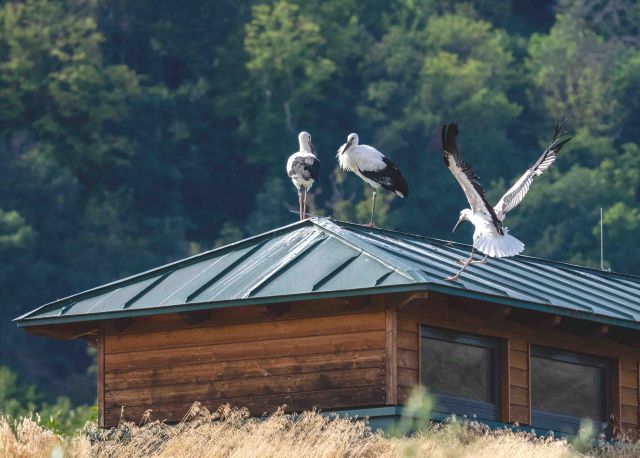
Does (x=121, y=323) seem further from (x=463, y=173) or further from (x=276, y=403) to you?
(x=463, y=173)

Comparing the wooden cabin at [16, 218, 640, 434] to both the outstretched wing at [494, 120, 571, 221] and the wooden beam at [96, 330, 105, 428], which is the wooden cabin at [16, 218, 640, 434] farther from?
the outstretched wing at [494, 120, 571, 221]

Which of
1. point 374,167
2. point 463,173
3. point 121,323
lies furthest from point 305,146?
point 463,173

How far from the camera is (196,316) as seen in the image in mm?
26156

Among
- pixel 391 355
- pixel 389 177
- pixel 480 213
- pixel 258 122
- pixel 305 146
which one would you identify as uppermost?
pixel 258 122

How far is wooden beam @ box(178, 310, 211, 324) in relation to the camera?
26125mm

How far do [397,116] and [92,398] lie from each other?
81.0ft

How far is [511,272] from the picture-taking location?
27.7 m

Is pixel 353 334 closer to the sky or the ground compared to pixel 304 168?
closer to the ground

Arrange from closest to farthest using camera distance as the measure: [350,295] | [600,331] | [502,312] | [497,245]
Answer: [350,295] < [497,245] < [502,312] < [600,331]

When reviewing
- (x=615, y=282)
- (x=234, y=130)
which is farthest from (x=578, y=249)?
(x=615, y=282)

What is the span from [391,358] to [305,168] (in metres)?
5.83

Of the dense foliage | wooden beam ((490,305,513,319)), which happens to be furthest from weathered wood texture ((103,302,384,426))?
the dense foliage

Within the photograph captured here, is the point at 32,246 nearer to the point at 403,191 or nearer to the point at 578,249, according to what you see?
the point at 578,249

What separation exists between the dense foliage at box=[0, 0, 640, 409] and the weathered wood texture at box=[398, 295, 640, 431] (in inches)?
1775
